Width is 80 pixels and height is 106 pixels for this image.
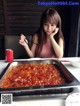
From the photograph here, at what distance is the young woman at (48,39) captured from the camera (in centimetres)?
194

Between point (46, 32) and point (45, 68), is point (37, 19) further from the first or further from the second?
point (45, 68)

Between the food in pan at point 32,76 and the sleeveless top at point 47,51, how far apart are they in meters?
0.44

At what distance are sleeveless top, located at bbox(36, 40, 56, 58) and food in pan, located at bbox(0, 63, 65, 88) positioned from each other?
1.45 feet

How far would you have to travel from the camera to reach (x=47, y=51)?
209 cm

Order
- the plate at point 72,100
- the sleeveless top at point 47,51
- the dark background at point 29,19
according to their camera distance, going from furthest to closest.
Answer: the dark background at point 29,19, the sleeveless top at point 47,51, the plate at point 72,100

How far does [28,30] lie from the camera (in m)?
3.34

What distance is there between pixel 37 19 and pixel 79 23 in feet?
2.32

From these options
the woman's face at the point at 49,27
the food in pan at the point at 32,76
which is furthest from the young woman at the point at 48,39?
the food in pan at the point at 32,76

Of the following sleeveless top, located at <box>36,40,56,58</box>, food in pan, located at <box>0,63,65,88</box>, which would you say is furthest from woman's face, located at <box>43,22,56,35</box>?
food in pan, located at <box>0,63,65,88</box>

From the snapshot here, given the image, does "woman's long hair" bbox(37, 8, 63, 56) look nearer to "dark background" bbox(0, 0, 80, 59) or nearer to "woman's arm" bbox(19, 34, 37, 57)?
"woman's arm" bbox(19, 34, 37, 57)

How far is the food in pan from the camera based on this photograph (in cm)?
116

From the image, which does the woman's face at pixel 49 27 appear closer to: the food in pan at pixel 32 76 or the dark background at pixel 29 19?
the food in pan at pixel 32 76

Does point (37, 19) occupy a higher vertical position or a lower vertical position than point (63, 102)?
higher

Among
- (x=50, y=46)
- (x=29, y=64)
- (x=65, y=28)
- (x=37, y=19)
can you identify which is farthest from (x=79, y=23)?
(x=29, y=64)
